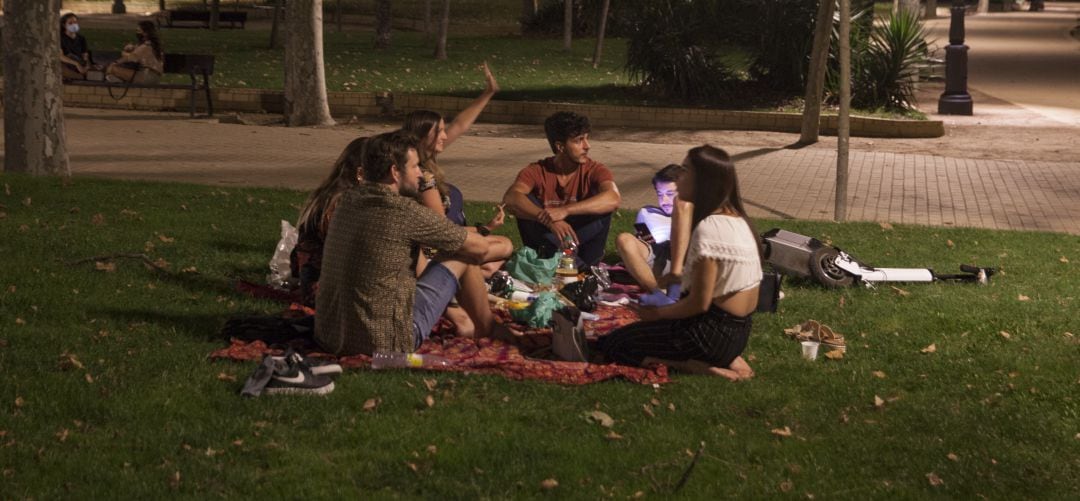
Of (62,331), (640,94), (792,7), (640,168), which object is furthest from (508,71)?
(62,331)

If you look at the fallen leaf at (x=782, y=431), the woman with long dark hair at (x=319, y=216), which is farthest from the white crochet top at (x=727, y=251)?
the woman with long dark hair at (x=319, y=216)

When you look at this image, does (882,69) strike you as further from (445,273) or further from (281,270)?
(445,273)

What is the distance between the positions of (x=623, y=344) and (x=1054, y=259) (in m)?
4.30

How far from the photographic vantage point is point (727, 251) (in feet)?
19.6

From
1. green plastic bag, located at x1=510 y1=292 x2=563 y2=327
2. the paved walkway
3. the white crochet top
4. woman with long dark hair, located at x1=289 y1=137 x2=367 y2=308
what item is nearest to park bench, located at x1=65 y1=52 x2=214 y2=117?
the paved walkway

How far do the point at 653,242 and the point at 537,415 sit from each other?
302 centimetres

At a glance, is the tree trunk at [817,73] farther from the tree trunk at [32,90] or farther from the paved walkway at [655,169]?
the tree trunk at [32,90]

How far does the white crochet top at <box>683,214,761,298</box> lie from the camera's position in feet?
19.6

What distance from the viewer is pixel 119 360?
6297 mm

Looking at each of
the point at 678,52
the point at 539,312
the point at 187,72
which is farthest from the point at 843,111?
the point at 187,72

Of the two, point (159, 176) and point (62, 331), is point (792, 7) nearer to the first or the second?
point (159, 176)

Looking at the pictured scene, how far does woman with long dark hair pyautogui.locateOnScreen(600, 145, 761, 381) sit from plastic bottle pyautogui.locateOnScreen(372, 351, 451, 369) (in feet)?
3.21

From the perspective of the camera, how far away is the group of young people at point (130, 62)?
58.5 ft

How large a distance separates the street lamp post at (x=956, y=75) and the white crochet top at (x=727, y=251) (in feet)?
44.4
